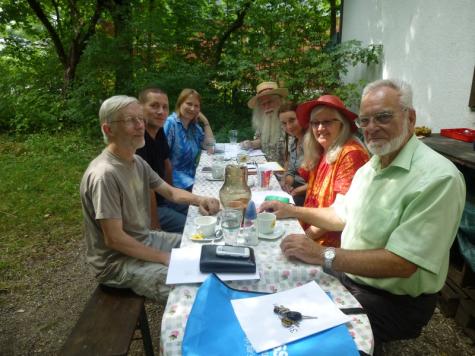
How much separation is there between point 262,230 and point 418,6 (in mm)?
3932

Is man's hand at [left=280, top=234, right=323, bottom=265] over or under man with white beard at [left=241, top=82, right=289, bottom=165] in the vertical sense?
under

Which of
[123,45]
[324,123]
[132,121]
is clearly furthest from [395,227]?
[123,45]

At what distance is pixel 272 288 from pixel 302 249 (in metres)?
0.25

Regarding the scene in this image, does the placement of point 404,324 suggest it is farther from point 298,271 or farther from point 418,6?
point 418,6

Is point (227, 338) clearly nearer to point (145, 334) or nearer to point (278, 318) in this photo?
point (278, 318)

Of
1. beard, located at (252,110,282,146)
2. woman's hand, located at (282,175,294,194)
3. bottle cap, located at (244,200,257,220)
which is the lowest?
woman's hand, located at (282,175,294,194)

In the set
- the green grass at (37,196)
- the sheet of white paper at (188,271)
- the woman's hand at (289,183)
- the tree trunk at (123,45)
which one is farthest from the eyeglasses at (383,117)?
the tree trunk at (123,45)

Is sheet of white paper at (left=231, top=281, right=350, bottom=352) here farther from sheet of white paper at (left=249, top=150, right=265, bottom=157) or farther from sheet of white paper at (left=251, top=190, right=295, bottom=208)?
sheet of white paper at (left=249, top=150, right=265, bottom=157)

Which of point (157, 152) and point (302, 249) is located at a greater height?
point (157, 152)

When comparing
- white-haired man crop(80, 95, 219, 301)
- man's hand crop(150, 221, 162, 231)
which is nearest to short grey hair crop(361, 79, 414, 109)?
white-haired man crop(80, 95, 219, 301)

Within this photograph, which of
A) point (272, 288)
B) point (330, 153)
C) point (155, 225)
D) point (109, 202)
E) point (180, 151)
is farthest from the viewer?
point (180, 151)

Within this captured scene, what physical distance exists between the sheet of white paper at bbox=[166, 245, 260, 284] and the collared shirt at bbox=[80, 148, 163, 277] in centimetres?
58

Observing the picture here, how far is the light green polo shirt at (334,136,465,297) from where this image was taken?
4.74 ft

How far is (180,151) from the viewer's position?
4.09 meters
